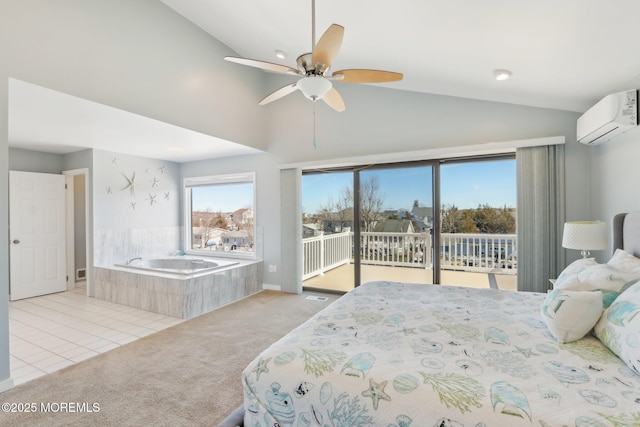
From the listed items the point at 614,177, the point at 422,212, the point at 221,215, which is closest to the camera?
the point at 614,177

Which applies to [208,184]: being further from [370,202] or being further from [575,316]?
[575,316]

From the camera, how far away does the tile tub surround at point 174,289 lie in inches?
146

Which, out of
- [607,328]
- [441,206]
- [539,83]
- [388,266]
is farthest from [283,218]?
[607,328]

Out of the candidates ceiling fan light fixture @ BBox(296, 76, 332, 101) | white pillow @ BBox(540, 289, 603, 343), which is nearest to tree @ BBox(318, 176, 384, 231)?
ceiling fan light fixture @ BBox(296, 76, 332, 101)

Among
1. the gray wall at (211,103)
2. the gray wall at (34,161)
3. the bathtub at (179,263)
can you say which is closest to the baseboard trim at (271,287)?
the gray wall at (211,103)

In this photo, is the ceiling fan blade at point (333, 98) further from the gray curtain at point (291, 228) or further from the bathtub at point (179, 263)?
the bathtub at point (179, 263)

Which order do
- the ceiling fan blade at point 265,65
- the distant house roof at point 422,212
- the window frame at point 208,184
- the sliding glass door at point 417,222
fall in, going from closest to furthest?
the ceiling fan blade at point 265,65 < the sliding glass door at point 417,222 < the distant house roof at point 422,212 < the window frame at point 208,184

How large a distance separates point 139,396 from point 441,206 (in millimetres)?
3643

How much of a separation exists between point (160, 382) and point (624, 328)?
Result: 2772mm

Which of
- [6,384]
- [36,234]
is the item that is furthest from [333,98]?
[36,234]

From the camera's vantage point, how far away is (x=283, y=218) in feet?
15.5

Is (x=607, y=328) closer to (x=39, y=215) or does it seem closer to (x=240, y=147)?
(x=240, y=147)

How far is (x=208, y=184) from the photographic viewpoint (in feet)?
18.5

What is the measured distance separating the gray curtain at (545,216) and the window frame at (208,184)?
377 cm
